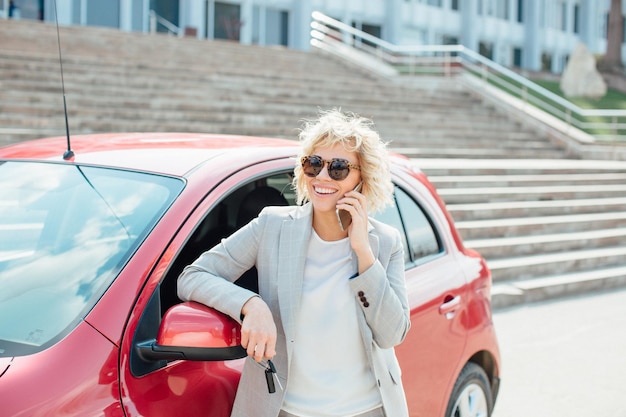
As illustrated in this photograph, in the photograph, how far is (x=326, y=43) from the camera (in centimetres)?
2408

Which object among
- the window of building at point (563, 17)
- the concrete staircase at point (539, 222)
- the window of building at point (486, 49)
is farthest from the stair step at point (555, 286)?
the window of building at point (563, 17)

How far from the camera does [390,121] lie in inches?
601

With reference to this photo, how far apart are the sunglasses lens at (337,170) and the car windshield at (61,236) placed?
52cm

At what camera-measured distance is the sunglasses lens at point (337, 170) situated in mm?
2020

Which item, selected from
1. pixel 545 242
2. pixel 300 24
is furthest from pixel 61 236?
pixel 300 24

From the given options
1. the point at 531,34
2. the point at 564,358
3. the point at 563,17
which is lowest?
the point at 564,358

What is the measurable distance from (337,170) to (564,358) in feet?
14.3

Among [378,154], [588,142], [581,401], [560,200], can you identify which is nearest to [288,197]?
[378,154]

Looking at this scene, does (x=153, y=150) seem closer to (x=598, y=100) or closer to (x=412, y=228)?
(x=412, y=228)

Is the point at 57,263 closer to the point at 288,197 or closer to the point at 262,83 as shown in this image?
the point at 288,197

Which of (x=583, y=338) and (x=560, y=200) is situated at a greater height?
(x=560, y=200)

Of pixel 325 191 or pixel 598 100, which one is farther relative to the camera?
pixel 598 100

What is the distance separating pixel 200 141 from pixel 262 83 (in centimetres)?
1356

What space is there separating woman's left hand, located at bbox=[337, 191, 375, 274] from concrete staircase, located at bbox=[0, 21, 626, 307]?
3501 mm
